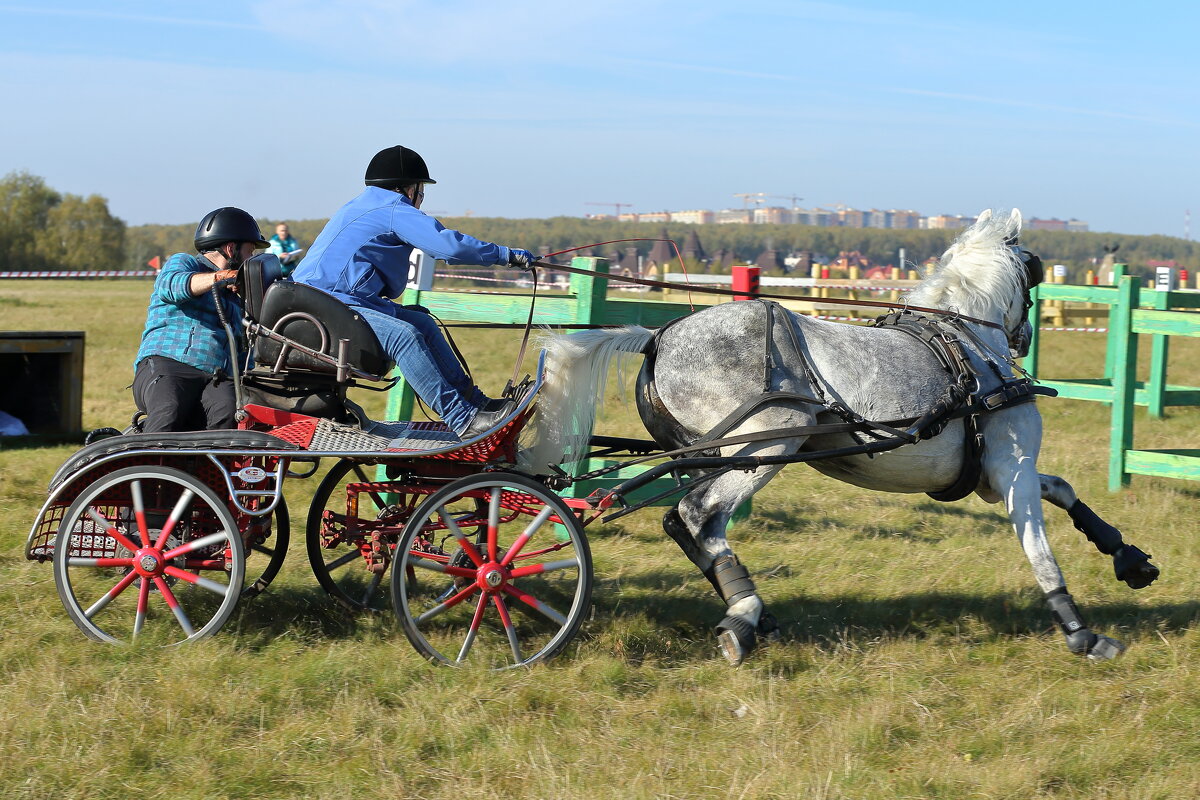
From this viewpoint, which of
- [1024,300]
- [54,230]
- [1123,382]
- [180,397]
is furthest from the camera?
[54,230]

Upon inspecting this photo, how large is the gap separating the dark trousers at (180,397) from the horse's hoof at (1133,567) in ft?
12.9

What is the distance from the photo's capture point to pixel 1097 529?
5.13 metres

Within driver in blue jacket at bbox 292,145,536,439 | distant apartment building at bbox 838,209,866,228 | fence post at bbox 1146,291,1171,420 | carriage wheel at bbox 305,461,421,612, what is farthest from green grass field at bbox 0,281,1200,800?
distant apartment building at bbox 838,209,866,228

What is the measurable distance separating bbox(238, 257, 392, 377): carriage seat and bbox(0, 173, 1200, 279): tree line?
23.9 metres

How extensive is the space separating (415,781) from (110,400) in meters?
9.40

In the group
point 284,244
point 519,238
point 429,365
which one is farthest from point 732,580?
point 519,238

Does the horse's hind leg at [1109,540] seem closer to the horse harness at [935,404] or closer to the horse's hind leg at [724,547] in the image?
the horse harness at [935,404]

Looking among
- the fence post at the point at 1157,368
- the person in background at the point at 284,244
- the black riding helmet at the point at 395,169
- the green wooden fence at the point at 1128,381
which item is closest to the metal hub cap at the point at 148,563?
the black riding helmet at the point at 395,169

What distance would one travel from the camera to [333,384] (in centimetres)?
459

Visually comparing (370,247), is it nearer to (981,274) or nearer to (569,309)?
(569,309)

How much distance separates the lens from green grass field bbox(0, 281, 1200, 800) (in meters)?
3.49

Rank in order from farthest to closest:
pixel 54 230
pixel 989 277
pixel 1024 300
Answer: pixel 54 230, pixel 1024 300, pixel 989 277

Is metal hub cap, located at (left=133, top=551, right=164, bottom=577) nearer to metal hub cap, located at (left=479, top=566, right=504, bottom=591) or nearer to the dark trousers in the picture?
the dark trousers

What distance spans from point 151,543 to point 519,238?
180ft
